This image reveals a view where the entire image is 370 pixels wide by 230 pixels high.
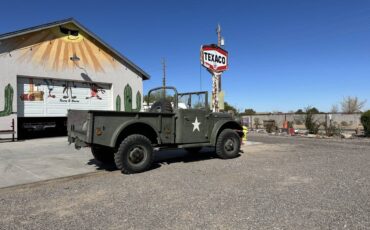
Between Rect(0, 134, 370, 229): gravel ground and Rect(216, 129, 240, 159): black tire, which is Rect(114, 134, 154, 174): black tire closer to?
Rect(0, 134, 370, 229): gravel ground

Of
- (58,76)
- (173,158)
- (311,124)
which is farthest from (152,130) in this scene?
(311,124)

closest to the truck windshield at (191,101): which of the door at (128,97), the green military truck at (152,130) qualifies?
the green military truck at (152,130)

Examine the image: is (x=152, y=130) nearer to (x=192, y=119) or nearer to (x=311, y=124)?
(x=192, y=119)

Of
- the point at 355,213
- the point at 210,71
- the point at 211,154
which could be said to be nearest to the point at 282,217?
the point at 355,213

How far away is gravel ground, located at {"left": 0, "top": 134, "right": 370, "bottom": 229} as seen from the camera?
4.39 metres

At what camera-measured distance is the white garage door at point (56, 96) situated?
16.2 m

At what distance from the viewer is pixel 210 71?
15562 millimetres

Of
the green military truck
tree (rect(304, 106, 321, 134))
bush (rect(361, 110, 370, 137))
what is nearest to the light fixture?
the green military truck

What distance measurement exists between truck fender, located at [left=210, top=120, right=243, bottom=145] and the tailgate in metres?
3.64

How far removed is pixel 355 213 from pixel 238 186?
2.14 meters

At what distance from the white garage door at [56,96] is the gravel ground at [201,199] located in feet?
33.2

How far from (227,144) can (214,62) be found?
6588 mm

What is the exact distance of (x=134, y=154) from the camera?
772 centimetres

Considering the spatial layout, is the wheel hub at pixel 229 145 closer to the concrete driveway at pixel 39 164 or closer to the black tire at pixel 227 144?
the black tire at pixel 227 144
